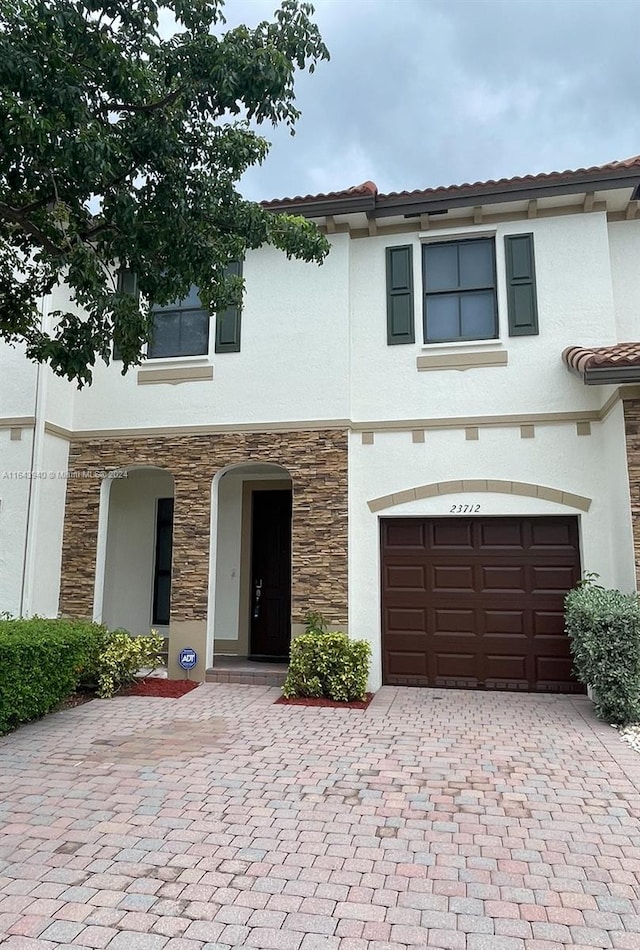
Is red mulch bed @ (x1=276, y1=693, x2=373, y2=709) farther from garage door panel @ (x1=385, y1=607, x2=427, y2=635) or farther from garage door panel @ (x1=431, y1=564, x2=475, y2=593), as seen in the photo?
garage door panel @ (x1=431, y1=564, x2=475, y2=593)

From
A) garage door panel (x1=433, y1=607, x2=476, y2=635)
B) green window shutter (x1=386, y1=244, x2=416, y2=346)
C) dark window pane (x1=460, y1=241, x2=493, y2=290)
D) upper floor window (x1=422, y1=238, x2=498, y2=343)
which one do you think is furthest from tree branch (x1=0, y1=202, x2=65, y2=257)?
garage door panel (x1=433, y1=607, x2=476, y2=635)

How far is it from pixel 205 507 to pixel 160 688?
107 inches

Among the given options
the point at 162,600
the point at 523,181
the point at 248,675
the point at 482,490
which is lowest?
the point at 248,675

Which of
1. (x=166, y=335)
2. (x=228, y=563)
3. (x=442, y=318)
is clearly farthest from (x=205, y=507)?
(x=442, y=318)

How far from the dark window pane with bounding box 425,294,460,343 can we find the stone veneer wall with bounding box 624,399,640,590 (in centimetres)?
284

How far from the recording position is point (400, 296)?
384 inches

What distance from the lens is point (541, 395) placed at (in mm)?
9086

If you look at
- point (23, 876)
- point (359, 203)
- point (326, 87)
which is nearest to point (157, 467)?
point (359, 203)

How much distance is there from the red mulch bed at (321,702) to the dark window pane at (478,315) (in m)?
5.50

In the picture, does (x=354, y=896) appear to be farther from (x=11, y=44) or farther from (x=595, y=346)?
(x=595, y=346)

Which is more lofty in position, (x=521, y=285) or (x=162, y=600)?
(x=521, y=285)

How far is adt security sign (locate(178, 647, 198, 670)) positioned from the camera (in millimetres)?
9312

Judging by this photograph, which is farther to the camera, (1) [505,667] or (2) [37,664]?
(1) [505,667]

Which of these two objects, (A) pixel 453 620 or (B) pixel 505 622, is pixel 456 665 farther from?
(B) pixel 505 622
